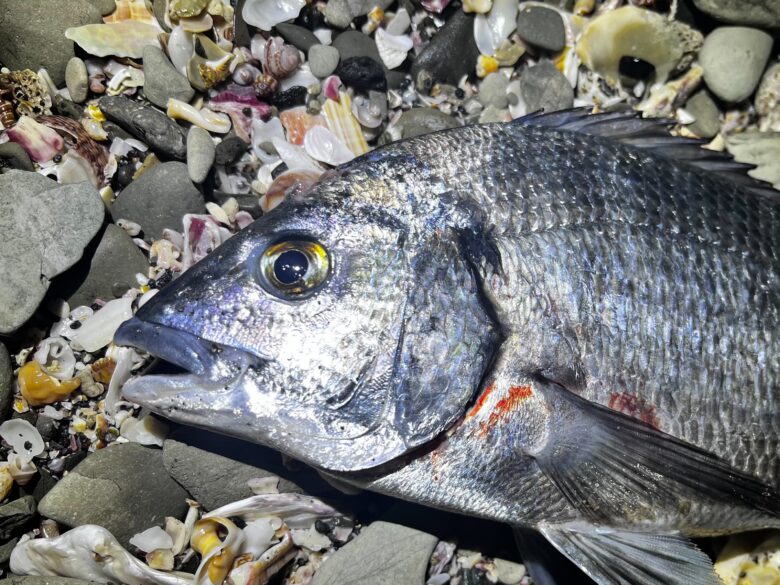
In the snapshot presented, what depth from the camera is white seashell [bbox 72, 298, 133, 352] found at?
246 centimetres

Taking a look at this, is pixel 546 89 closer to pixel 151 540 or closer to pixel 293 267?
pixel 293 267

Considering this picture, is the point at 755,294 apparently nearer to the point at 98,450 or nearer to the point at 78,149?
the point at 98,450

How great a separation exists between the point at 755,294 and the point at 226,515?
1944 mm

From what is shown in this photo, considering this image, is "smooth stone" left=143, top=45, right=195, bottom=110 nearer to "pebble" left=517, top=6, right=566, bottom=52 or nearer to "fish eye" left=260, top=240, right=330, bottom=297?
"fish eye" left=260, top=240, right=330, bottom=297

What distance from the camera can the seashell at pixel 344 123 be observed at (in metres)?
2.73

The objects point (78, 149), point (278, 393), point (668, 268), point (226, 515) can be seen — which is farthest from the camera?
point (78, 149)

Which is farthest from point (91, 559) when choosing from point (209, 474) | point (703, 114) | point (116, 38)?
point (703, 114)

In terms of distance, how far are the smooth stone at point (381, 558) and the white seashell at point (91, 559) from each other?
1.71 feet

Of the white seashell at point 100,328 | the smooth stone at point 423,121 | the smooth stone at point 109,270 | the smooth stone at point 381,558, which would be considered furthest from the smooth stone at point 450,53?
the smooth stone at point 381,558

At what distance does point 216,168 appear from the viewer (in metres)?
2.70

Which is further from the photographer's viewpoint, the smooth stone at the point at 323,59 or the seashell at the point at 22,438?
the smooth stone at the point at 323,59

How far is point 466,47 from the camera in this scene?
2930 millimetres

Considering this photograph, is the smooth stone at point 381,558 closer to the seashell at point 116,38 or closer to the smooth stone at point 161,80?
the smooth stone at point 161,80

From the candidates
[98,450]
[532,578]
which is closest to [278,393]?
[98,450]
